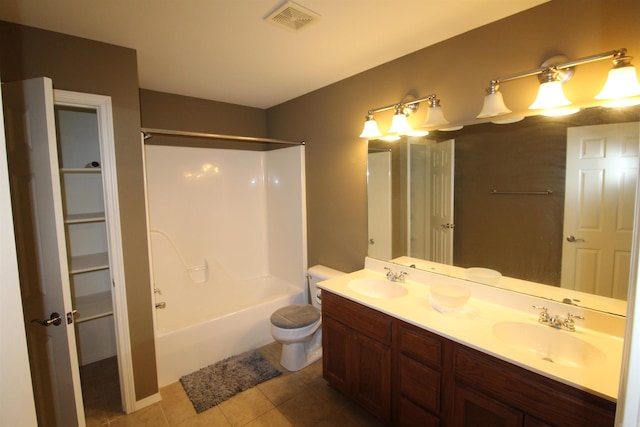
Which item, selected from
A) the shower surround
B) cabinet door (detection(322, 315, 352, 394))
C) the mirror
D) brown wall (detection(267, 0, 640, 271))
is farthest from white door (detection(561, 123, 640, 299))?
the shower surround

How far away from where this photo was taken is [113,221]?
2.00 meters

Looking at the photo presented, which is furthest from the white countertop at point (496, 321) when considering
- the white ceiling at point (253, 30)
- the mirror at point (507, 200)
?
the white ceiling at point (253, 30)

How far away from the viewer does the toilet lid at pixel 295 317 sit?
98.1 inches

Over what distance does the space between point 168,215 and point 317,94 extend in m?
1.93

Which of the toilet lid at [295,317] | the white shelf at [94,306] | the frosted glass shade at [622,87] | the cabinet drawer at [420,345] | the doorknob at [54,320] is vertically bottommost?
the toilet lid at [295,317]

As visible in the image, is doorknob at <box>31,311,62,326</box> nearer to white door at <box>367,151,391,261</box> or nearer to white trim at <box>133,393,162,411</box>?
white trim at <box>133,393,162,411</box>

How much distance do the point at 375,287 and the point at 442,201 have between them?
0.81 meters

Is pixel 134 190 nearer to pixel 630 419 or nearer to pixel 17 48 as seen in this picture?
pixel 17 48

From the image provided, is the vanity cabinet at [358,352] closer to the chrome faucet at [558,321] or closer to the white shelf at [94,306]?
the chrome faucet at [558,321]

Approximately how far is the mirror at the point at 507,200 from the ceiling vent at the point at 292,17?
1.05 meters

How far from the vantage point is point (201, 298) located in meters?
3.29

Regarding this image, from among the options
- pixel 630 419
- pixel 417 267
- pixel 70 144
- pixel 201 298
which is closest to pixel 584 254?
pixel 417 267

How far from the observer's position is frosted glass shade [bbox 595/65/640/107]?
1299 millimetres

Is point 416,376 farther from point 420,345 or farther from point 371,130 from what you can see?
point 371,130
